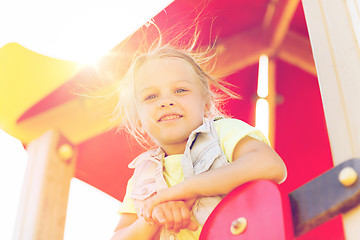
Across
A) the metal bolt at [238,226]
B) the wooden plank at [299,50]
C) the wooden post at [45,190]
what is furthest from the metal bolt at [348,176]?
the wooden plank at [299,50]

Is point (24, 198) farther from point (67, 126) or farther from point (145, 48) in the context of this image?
point (145, 48)

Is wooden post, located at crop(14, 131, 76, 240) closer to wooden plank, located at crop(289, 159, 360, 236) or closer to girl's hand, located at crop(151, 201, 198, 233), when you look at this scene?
girl's hand, located at crop(151, 201, 198, 233)

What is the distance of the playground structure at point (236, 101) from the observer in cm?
46

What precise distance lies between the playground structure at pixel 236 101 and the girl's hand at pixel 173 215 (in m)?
0.10

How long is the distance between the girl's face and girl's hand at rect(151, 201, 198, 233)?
5.5 inches

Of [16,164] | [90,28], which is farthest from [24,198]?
[90,28]

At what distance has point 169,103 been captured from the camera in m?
0.64

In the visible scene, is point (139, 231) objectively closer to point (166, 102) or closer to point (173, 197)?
point (173, 197)

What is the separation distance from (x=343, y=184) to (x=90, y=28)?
0.67 metres

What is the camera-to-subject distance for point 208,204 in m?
0.54

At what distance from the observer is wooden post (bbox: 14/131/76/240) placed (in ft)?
2.68

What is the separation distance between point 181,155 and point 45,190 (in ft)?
1.20

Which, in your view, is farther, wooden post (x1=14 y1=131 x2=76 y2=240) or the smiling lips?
wooden post (x1=14 y1=131 x2=76 y2=240)

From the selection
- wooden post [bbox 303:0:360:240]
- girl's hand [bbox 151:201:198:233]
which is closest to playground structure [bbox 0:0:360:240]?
wooden post [bbox 303:0:360:240]
